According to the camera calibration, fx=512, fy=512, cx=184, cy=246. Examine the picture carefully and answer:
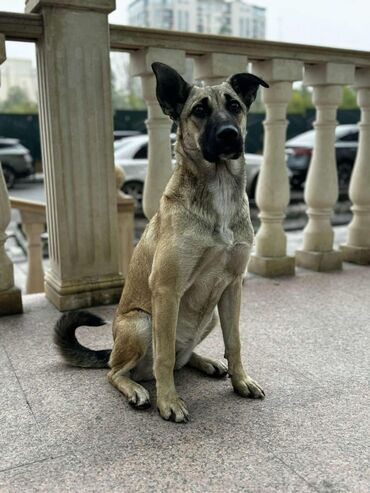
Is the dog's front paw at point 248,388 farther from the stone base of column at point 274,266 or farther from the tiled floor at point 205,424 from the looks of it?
the stone base of column at point 274,266

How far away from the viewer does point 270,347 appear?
123 inches

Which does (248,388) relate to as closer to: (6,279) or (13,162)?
(6,279)

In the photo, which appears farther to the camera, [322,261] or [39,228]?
[39,228]

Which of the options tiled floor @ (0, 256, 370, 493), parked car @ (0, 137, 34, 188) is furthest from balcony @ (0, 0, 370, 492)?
parked car @ (0, 137, 34, 188)

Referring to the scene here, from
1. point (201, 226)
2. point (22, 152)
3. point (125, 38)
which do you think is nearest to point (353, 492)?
point (201, 226)

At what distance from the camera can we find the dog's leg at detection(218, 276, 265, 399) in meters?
2.57

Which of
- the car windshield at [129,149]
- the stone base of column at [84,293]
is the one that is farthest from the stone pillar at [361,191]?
the car windshield at [129,149]

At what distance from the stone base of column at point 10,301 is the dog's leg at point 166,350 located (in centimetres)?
168

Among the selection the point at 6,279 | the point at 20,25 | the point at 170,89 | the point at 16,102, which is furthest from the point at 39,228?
the point at 16,102

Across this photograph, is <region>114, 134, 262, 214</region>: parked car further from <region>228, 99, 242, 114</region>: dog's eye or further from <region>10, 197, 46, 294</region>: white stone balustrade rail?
<region>228, 99, 242, 114</region>: dog's eye

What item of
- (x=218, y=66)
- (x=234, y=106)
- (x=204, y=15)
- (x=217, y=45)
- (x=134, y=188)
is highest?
(x=204, y=15)

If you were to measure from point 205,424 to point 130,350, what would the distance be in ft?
1.71

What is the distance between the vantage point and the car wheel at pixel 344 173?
1587cm

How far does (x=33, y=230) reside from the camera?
6.34 metres
